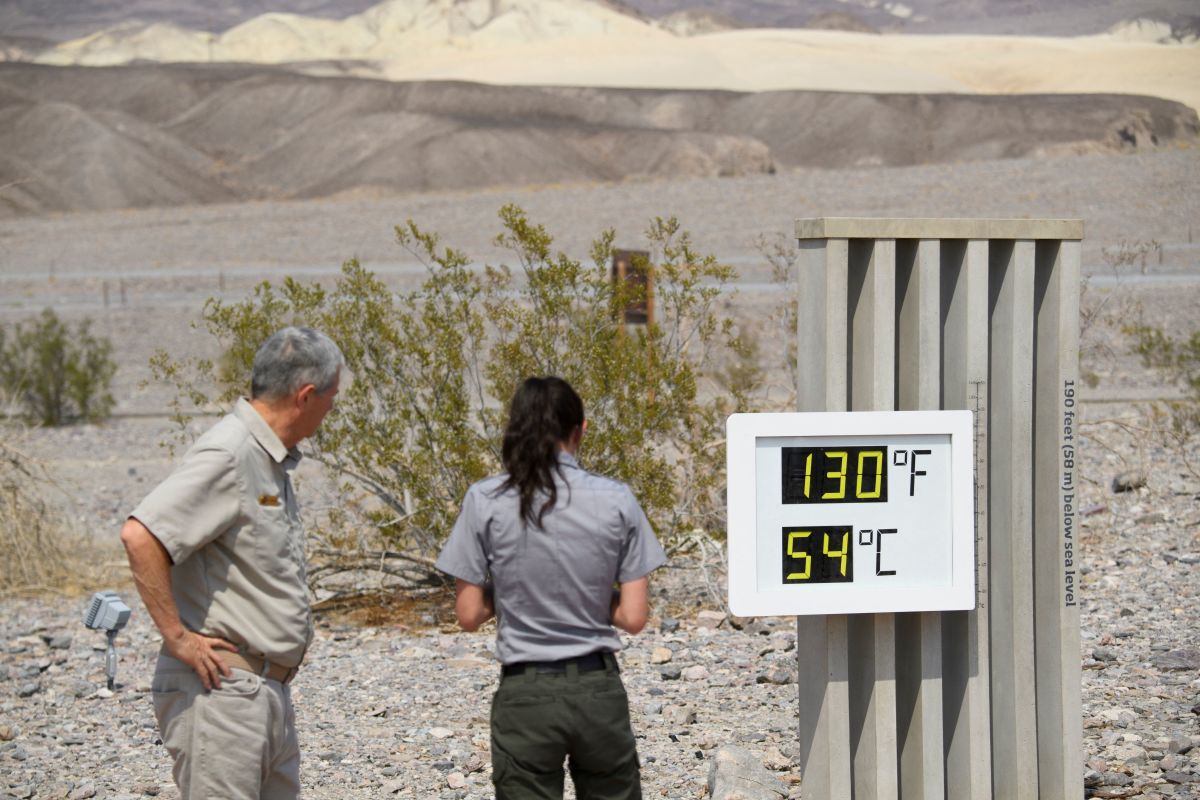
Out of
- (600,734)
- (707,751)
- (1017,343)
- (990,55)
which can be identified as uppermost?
(990,55)

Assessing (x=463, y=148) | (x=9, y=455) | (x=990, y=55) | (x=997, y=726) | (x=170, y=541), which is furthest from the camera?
(x=990, y=55)

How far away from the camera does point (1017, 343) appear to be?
4691mm

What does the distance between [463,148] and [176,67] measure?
1885cm

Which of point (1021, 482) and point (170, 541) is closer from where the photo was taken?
point (170, 541)

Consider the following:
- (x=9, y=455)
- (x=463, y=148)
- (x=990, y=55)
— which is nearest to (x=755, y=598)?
(x=9, y=455)

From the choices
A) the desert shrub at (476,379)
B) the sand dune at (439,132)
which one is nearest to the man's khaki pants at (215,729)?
the desert shrub at (476,379)

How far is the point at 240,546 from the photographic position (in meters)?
3.68

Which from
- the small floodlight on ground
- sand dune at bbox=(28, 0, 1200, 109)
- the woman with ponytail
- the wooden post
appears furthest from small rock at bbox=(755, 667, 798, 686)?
sand dune at bbox=(28, 0, 1200, 109)

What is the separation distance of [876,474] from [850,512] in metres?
0.14

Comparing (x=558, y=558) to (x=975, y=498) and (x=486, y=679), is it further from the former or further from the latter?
(x=486, y=679)

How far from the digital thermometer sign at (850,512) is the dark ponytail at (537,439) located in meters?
0.89

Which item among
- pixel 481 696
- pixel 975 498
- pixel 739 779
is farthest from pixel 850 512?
pixel 481 696

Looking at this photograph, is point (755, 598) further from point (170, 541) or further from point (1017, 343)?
point (170, 541)

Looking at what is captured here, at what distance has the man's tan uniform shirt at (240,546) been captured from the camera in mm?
3609
